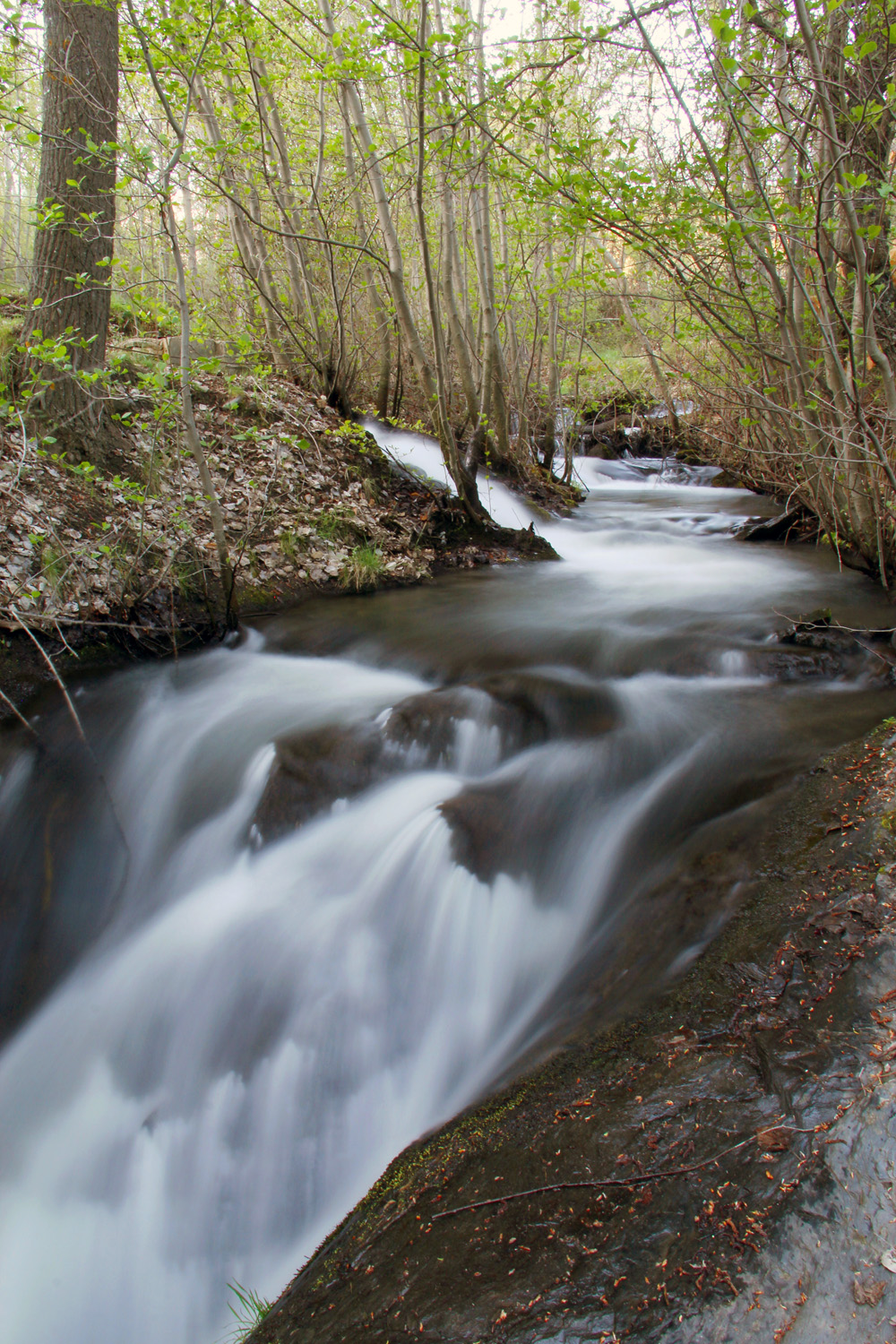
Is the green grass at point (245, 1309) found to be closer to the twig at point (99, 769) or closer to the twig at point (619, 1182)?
the twig at point (619, 1182)

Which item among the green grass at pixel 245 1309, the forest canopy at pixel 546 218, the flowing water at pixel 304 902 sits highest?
the forest canopy at pixel 546 218

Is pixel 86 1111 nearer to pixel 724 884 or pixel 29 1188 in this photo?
pixel 29 1188

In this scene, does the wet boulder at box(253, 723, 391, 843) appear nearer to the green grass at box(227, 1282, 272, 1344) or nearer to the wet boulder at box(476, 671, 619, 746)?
the wet boulder at box(476, 671, 619, 746)

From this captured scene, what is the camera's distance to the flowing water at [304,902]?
2.77 metres

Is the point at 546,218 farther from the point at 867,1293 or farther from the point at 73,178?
the point at 867,1293

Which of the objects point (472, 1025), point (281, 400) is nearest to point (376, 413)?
point (281, 400)

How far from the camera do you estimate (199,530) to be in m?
6.24

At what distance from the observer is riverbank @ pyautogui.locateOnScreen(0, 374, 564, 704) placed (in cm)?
504

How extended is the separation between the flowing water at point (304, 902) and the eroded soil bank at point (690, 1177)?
0.43 metres

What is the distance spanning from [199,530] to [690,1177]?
5912 millimetres

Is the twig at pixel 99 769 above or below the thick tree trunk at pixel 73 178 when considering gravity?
below

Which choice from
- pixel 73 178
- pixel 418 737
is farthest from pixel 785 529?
pixel 73 178

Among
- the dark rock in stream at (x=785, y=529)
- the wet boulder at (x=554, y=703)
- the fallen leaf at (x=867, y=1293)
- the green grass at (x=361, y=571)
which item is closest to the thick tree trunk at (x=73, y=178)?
the green grass at (x=361, y=571)

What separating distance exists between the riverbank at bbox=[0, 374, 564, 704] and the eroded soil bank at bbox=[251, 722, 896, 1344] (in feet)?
12.6
